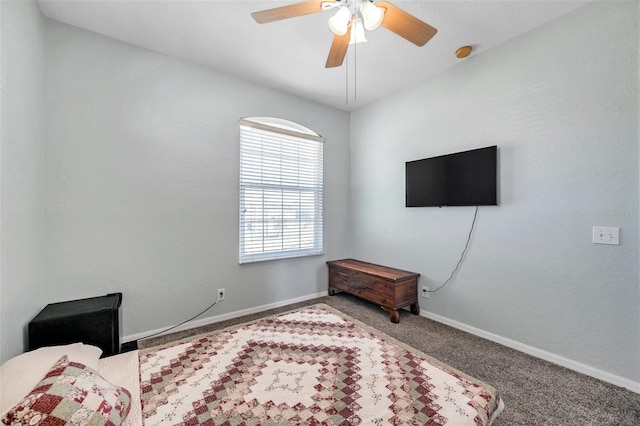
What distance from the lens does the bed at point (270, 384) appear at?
106cm

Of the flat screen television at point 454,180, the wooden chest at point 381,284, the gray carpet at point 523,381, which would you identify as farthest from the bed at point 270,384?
the flat screen television at point 454,180

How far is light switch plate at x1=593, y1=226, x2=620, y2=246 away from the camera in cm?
186

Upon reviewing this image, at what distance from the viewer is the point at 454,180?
271cm

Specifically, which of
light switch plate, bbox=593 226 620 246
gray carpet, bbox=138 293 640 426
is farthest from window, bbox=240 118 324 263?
light switch plate, bbox=593 226 620 246

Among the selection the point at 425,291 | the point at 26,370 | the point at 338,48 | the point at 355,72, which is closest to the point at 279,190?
the point at 355,72

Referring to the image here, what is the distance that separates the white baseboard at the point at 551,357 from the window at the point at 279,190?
1917mm

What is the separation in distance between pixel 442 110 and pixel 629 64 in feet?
4.39

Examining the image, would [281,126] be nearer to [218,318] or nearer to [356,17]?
[356,17]

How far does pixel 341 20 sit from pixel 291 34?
0.91 meters

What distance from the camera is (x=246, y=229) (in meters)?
3.12

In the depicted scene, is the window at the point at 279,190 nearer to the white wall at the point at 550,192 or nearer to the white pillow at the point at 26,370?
the white wall at the point at 550,192

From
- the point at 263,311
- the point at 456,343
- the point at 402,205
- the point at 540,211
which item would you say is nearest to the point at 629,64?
the point at 540,211

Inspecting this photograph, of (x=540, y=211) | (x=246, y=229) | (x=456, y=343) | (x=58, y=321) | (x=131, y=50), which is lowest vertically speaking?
(x=456, y=343)

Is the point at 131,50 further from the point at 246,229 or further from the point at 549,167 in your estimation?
the point at 549,167
